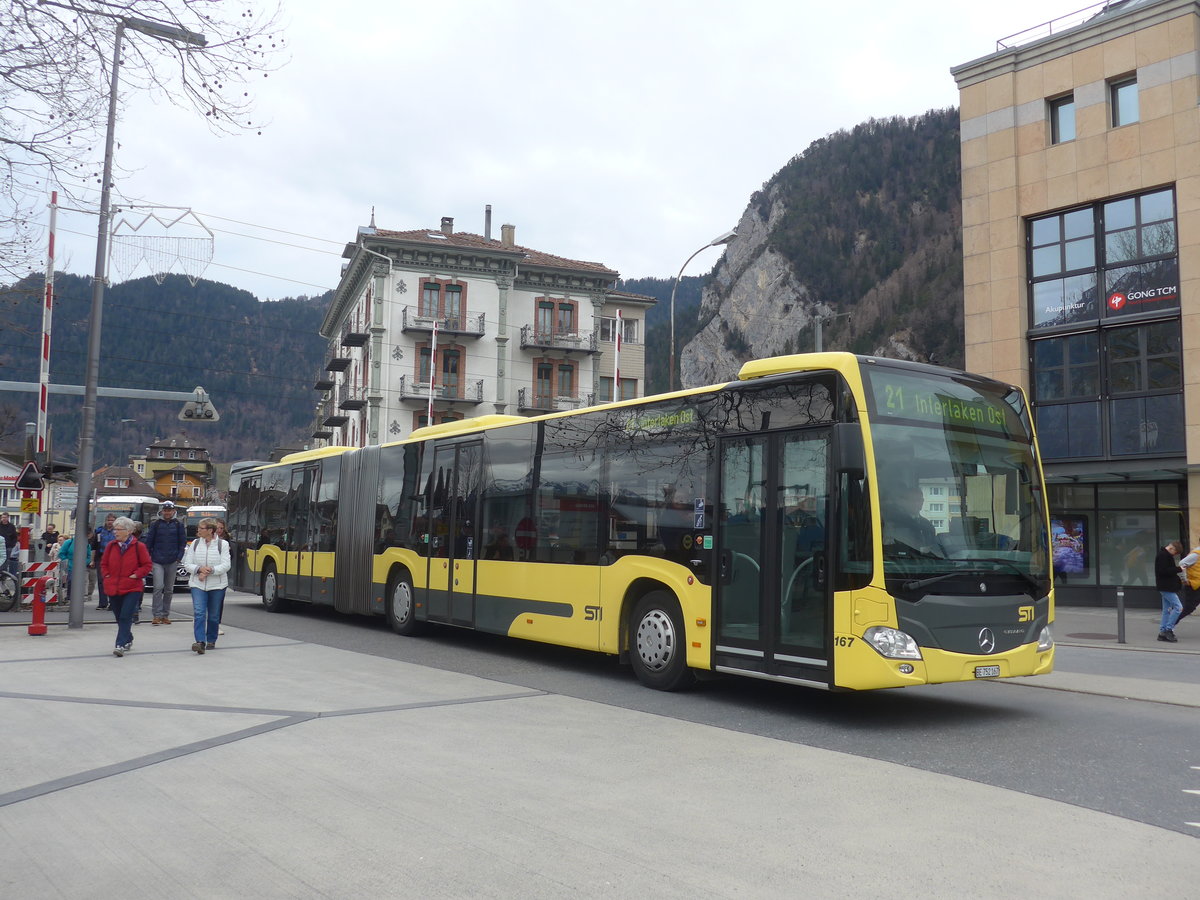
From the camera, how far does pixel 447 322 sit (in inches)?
2066

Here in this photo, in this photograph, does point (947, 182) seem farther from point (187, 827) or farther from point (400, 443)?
point (187, 827)

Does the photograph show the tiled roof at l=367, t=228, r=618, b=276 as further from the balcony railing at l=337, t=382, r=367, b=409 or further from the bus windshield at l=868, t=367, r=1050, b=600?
the bus windshield at l=868, t=367, r=1050, b=600

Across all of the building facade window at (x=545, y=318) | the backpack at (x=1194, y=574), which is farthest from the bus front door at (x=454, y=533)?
the building facade window at (x=545, y=318)

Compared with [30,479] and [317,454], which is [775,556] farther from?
[30,479]

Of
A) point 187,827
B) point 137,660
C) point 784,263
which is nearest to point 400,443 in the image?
point 137,660

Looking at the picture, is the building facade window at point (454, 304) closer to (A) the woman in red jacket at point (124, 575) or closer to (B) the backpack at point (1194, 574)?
(A) the woman in red jacket at point (124, 575)

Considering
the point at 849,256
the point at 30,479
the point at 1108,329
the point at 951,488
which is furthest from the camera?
the point at 849,256

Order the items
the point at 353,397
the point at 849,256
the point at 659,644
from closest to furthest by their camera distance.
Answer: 1. the point at 659,644
2. the point at 353,397
3. the point at 849,256

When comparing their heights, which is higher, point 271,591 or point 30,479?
point 30,479

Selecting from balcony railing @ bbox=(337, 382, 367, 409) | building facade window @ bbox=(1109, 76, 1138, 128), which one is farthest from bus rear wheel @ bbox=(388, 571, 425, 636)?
balcony railing @ bbox=(337, 382, 367, 409)

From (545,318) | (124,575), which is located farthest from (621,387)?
(124,575)

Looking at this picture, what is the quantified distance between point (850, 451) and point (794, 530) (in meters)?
0.93

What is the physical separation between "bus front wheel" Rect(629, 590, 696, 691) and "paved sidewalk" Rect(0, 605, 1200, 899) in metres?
1.10

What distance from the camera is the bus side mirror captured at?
326 inches
